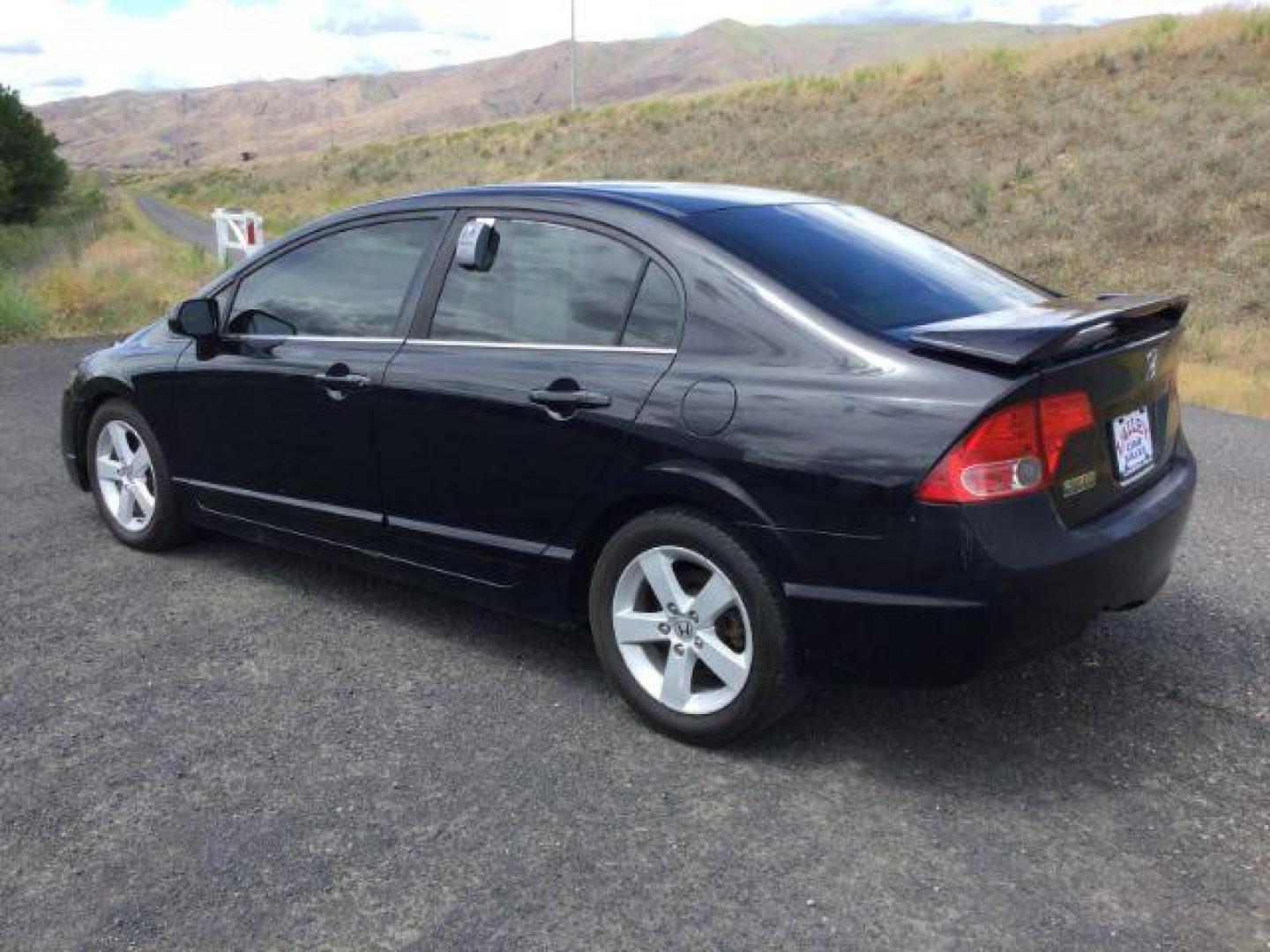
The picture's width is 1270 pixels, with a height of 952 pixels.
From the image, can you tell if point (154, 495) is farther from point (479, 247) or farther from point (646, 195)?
point (646, 195)

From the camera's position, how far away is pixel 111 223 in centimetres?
3931

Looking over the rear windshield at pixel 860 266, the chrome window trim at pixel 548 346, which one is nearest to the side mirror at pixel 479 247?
the chrome window trim at pixel 548 346

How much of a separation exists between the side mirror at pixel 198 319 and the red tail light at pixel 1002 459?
2.98m

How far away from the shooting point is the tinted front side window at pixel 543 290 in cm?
357

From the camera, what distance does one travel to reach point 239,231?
14102 mm

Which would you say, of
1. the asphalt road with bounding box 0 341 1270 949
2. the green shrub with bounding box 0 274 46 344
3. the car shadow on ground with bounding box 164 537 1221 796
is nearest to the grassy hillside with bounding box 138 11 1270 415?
the car shadow on ground with bounding box 164 537 1221 796

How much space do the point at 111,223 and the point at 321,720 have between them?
40280 mm

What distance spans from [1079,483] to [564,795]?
1.57 metres

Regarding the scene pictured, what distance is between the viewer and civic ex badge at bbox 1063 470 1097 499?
302 cm

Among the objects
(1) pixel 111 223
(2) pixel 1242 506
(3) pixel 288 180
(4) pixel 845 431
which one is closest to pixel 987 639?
(4) pixel 845 431

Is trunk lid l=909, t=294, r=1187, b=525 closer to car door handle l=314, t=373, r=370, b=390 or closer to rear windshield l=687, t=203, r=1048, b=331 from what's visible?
rear windshield l=687, t=203, r=1048, b=331

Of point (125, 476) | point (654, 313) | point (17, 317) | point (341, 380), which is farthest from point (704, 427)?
point (17, 317)

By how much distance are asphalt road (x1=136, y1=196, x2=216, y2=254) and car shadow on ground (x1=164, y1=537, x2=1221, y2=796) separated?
25.3m

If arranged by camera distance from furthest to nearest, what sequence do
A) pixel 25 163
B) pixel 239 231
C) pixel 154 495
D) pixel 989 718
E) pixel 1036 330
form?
pixel 25 163 < pixel 239 231 < pixel 154 495 < pixel 989 718 < pixel 1036 330
